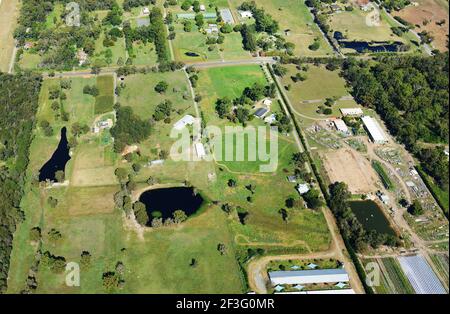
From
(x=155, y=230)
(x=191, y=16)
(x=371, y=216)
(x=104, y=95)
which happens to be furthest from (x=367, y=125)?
(x=191, y=16)

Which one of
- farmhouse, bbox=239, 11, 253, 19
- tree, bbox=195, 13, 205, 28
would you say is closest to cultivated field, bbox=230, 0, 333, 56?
farmhouse, bbox=239, 11, 253, 19

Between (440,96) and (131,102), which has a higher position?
(440,96)

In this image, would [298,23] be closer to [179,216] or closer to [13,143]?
[179,216]

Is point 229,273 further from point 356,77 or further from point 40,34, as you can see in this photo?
point 40,34

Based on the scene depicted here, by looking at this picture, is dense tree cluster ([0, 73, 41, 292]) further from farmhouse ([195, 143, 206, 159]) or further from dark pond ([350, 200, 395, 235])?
dark pond ([350, 200, 395, 235])
